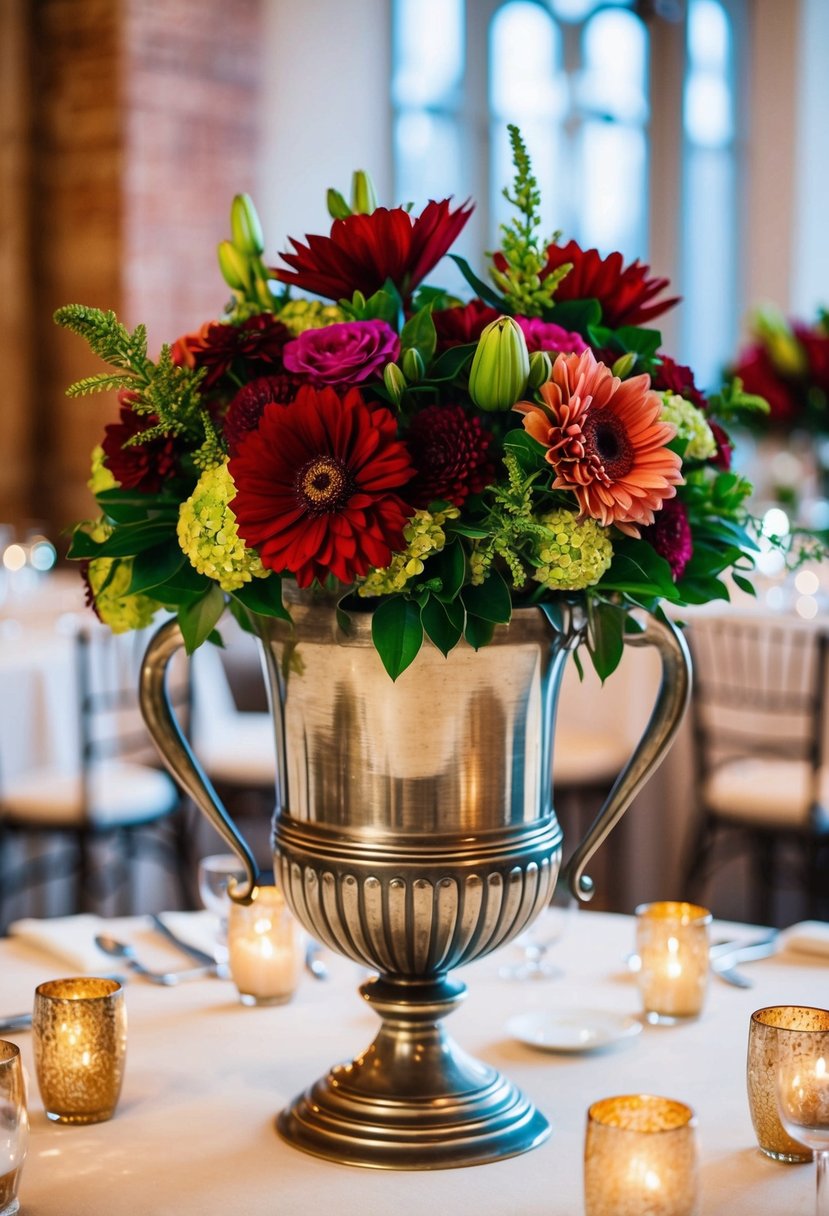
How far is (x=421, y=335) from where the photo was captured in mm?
1165

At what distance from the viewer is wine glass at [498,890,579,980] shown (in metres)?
1.61

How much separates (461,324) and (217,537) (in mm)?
250

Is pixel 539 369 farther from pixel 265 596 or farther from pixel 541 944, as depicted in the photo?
pixel 541 944

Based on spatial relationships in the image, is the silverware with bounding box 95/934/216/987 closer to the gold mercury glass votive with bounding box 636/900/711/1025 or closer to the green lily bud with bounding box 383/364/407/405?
the gold mercury glass votive with bounding box 636/900/711/1025

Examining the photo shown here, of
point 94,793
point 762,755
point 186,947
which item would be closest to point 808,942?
point 186,947

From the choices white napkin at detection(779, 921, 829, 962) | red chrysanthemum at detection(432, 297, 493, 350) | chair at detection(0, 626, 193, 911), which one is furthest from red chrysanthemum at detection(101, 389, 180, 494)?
chair at detection(0, 626, 193, 911)

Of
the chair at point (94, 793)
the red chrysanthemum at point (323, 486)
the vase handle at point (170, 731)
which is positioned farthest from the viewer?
the chair at point (94, 793)

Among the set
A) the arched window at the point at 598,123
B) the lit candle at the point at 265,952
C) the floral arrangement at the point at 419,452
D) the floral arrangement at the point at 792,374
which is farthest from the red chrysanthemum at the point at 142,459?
the arched window at the point at 598,123

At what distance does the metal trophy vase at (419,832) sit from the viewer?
3.82 ft

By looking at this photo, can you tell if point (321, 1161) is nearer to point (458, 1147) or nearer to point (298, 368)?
point (458, 1147)

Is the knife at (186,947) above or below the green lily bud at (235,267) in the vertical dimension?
below

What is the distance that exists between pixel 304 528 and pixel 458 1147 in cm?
47

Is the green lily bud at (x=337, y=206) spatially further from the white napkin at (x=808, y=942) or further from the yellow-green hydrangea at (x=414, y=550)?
the white napkin at (x=808, y=942)

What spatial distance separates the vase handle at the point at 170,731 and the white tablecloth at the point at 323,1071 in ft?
0.67
